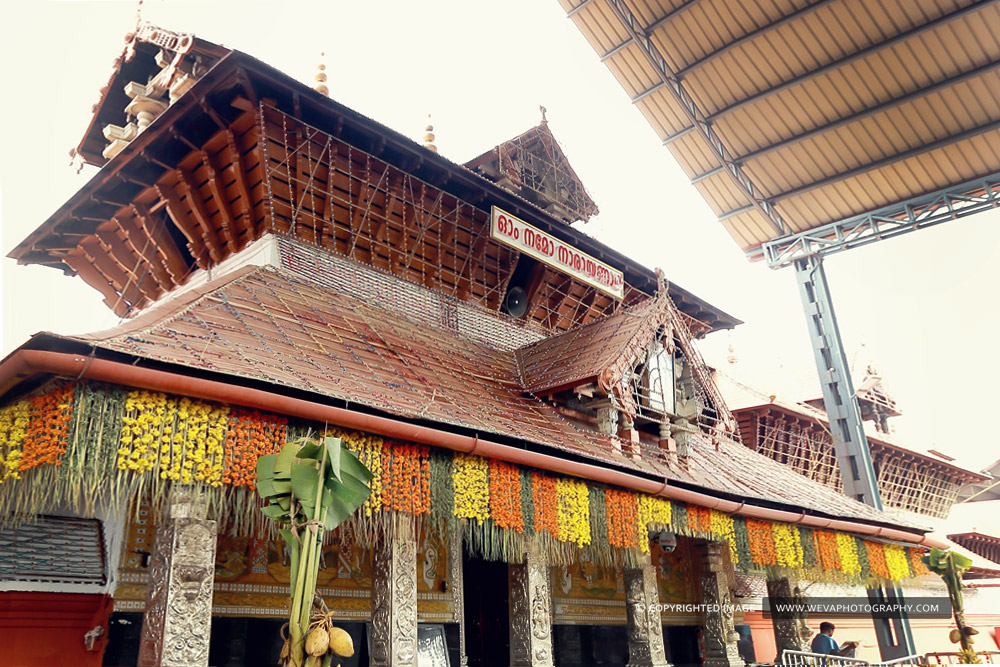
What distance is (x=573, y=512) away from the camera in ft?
29.2

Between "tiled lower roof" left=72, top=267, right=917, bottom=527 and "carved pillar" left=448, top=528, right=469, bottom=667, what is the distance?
1.99 m

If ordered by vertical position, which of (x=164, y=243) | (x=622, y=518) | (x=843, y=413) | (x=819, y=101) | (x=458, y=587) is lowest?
(x=458, y=587)

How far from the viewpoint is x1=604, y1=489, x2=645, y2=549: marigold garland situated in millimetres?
9305

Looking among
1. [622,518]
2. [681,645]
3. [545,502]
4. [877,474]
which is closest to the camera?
[545,502]

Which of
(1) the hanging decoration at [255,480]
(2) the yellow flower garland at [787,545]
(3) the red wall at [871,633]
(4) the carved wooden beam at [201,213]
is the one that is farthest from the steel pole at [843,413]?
(4) the carved wooden beam at [201,213]

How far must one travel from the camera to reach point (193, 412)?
6133 mm

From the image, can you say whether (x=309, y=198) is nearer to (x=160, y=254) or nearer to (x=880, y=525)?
(x=160, y=254)

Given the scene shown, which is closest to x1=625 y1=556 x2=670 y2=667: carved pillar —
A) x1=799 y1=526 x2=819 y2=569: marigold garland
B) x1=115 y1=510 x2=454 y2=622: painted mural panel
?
x1=115 y1=510 x2=454 y2=622: painted mural panel

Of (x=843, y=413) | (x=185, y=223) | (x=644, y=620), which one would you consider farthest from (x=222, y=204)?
(x=843, y=413)

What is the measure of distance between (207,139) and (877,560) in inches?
531

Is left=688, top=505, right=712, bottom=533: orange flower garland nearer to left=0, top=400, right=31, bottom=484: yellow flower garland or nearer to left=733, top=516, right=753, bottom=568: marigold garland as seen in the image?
left=733, top=516, right=753, bottom=568: marigold garland

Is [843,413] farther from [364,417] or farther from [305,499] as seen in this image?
[305,499]

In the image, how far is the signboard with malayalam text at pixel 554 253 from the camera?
1209 centimetres

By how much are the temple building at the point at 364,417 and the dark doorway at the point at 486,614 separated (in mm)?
33
